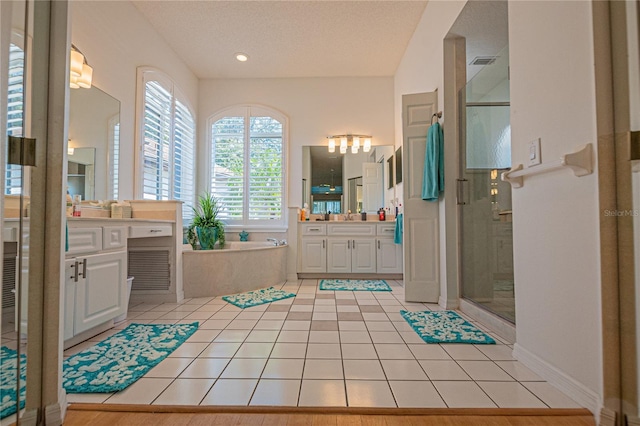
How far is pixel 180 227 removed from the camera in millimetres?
3107

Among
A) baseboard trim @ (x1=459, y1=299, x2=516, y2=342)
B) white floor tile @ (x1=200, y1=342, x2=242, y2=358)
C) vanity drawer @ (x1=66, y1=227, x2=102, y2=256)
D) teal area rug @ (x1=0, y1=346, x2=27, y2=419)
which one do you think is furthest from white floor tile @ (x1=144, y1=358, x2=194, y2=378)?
baseboard trim @ (x1=459, y1=299, x2=516, y2=342)

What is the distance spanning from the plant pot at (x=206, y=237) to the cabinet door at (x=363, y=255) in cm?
188

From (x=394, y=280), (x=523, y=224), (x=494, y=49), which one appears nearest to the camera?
(x=523, y=224)

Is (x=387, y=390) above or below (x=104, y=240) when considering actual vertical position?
below

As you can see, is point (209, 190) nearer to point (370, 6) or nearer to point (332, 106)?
point (332, 106)

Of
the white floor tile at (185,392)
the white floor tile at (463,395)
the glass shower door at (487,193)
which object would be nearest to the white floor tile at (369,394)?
the white floor tile at (463,395)

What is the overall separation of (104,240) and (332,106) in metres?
3.67

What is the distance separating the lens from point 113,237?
2.18 meters

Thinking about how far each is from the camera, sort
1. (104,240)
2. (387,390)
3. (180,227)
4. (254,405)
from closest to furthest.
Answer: (254,405), (387,390), (104,240), (180,227)

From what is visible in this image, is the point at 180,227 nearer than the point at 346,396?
No

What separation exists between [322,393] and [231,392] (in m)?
0.42

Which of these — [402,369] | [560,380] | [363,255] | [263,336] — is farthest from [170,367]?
[363,255]

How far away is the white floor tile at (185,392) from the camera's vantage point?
4.27 feet

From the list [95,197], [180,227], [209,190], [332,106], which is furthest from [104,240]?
[332,106]
